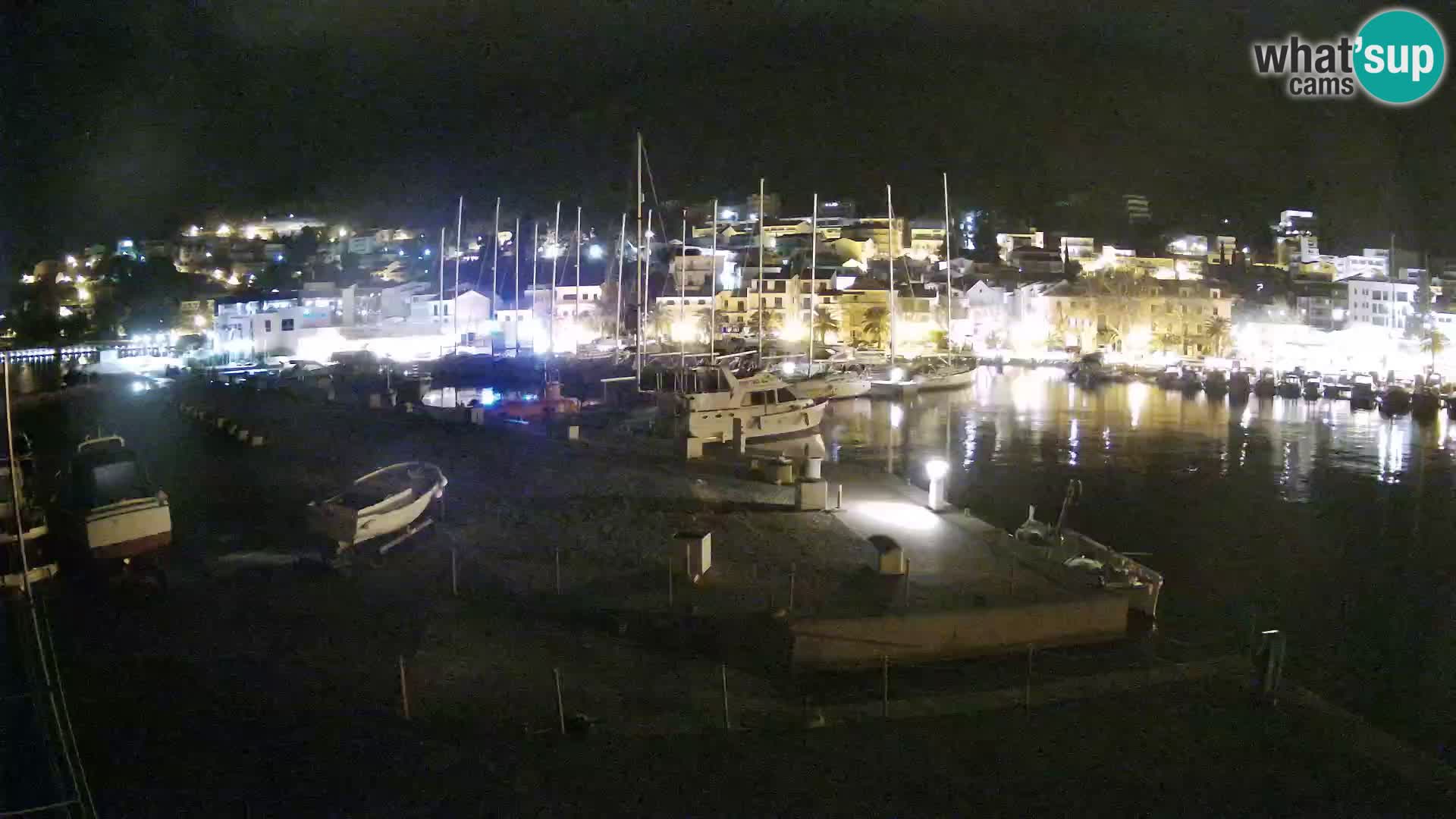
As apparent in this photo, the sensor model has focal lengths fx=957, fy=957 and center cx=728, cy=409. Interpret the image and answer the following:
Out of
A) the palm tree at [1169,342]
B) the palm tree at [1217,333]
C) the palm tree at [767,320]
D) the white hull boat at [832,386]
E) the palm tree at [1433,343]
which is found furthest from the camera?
the palm tree at [1169,342]

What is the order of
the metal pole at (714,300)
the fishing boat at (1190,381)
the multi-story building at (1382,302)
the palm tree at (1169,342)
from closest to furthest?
the metal pole at (714,300) < the fishing boat at (1190,381) < the multi-story building at (1382,302) < the palm tree at (1169,342)

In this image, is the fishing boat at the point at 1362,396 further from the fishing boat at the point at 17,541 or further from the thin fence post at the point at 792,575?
the fishing boat at the point at 17,541

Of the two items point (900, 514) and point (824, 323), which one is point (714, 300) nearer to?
point (824, 323)

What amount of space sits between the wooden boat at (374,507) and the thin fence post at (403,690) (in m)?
2.63

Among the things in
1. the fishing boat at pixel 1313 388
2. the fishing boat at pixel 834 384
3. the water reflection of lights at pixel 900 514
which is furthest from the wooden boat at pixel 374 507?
the fishing boat at pixel 1313 388

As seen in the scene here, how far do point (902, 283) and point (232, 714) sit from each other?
44.0m

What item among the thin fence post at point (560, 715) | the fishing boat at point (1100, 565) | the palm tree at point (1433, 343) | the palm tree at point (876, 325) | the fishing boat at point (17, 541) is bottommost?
the fishing boat at point (1100, 565)

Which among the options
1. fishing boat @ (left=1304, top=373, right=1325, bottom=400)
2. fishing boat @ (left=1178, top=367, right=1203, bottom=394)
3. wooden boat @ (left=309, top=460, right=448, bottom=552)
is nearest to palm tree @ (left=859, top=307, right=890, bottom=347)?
fishing boat @ (left=1178, top=367, right=1203, bottom=394)

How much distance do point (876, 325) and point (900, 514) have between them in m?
35.5

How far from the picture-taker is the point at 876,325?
1726 inches

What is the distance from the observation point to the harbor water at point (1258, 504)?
7516 millimetres

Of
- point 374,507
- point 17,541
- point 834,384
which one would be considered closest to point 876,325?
point 834,384

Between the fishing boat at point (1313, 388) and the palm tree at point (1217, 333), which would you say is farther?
the palm tree at point (1217, 333)

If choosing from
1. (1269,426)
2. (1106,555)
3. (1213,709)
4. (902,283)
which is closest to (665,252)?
(902,283)
